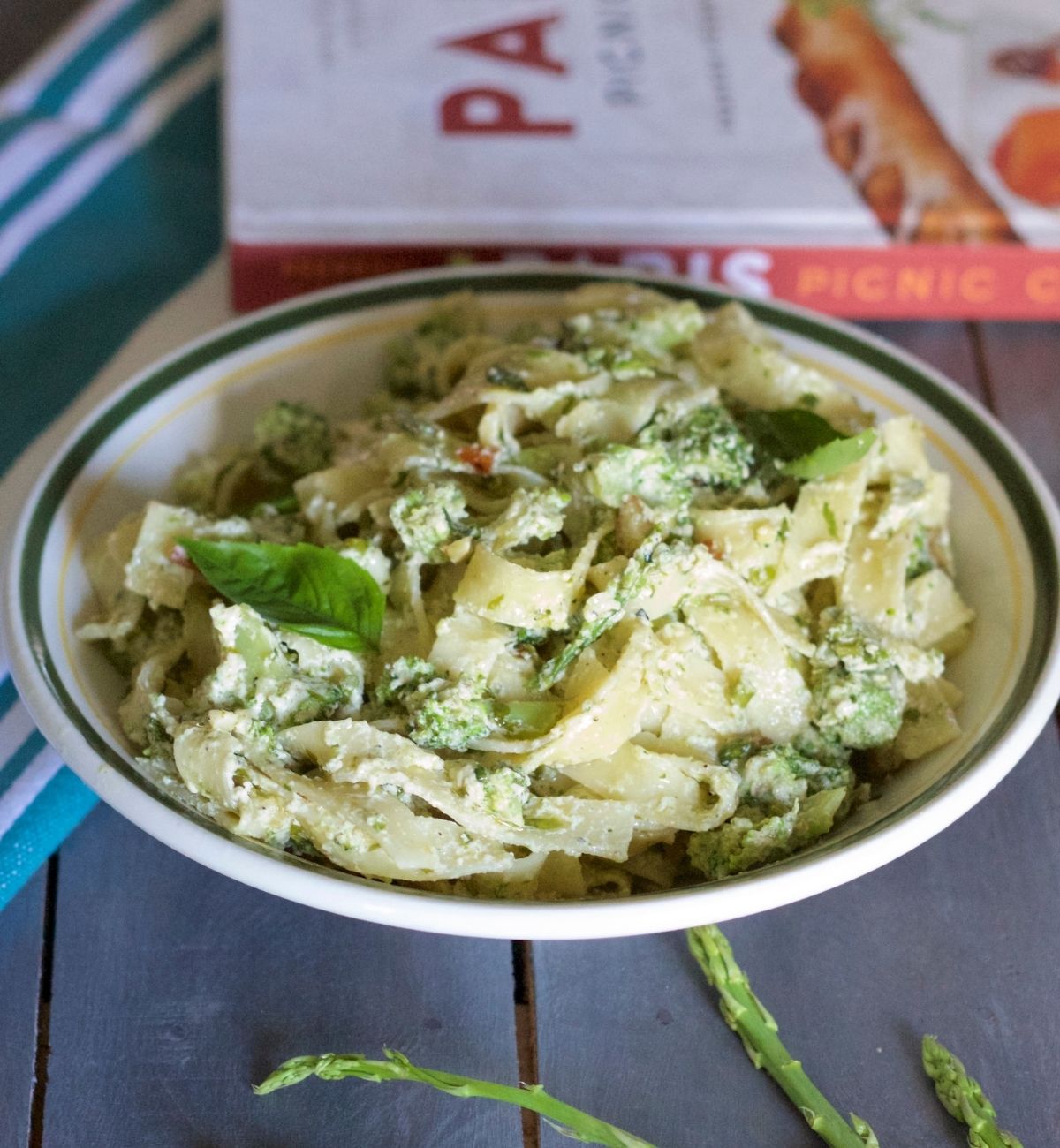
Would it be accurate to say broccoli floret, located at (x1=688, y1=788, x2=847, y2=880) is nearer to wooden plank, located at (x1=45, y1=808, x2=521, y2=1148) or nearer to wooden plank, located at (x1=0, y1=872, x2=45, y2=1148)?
wooden plank, located at (x1=45, y1=808, x2=521, y2=1148)

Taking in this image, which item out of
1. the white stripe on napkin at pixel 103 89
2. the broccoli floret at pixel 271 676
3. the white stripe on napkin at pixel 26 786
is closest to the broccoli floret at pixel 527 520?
the broccoli floret at pixel 271 676

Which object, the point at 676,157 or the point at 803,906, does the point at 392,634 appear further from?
the point at 676,157

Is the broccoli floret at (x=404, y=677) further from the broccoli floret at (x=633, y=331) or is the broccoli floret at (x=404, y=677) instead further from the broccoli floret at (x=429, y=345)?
the broccoli floret at (x=429, y=345)

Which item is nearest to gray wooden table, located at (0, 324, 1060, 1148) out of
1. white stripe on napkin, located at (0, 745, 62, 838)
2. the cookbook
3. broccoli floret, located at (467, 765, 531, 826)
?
white stripe on napkin, located at (0, 745, 62, 838)

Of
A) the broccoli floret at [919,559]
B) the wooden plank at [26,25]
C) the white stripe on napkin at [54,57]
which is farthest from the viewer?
the wooden plank at [26,25]

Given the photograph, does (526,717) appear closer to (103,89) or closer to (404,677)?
(404,677)

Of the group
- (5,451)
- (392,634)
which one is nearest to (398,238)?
(5,451)
